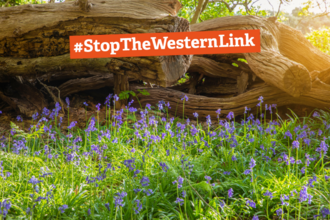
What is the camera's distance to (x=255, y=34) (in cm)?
557

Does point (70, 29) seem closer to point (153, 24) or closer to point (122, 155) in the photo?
point (153, 24)

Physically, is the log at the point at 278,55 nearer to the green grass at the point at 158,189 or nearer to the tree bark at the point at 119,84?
the green grass at the point at 158,189

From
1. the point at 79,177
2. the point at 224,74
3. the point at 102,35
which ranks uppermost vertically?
the point at 102,35

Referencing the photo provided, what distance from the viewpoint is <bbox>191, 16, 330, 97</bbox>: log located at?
4.59m

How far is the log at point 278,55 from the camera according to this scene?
4594mm

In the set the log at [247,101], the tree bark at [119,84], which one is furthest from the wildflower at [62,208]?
the tree bark at [119,84]

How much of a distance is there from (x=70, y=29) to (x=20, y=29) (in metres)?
0.88

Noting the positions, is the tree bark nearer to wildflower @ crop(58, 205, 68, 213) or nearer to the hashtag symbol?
the hashtag symbol

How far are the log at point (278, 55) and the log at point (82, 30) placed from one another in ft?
4.92

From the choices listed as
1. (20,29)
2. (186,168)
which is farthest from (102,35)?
(186,168)

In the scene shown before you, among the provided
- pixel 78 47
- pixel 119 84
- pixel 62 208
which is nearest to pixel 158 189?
pixel 62 208

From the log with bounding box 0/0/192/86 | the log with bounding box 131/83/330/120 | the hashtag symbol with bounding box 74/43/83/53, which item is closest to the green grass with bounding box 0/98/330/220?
the log with bounding box 0/0/192/86

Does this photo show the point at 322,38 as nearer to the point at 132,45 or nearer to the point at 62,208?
the point at 132,45

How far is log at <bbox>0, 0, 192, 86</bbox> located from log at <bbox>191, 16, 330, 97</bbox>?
150 cm
